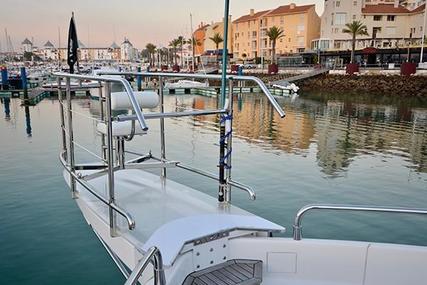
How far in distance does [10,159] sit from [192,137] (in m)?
6.77

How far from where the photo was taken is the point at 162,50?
104m

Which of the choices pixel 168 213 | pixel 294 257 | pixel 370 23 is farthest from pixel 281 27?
pixel 294 257

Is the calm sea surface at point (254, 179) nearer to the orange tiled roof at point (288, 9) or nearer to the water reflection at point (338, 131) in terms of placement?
the water reflection at point (338, 131)

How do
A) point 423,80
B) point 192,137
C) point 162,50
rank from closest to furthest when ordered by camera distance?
1. point 192,137
2. point 423,80
3. point 162,50

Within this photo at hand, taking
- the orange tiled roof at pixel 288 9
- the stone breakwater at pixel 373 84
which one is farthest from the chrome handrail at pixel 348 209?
the orange tiled roof at pixel 288 9

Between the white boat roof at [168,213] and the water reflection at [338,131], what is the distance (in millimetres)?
6783

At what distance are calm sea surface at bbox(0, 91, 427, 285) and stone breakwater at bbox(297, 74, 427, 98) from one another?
20.1m

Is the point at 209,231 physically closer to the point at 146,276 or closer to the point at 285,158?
the point at 146,276

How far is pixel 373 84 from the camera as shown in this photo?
42.1m

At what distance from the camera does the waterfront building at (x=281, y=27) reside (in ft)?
231

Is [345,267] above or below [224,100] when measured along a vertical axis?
below

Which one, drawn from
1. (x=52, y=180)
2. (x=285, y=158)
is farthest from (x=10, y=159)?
(x=285, y=158)

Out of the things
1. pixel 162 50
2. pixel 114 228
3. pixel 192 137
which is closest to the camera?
pixel 114 228

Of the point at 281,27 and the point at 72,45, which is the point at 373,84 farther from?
the point at 72,45
